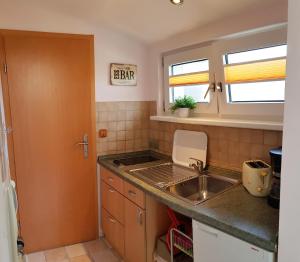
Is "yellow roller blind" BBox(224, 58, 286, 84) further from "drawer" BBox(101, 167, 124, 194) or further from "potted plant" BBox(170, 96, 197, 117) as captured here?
"drawer" BBox(101, 167, 124, 194)

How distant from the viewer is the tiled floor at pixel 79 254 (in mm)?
2385

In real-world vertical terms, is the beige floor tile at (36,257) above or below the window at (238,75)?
below

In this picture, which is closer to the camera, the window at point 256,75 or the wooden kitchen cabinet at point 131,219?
the window at point 256,75

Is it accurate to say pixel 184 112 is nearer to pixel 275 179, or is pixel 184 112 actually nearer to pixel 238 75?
pixel 238 75

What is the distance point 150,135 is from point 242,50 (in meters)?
1.34

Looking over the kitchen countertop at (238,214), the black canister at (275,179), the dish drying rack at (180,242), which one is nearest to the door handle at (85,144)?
A: the kitchen countertop at (238,214)

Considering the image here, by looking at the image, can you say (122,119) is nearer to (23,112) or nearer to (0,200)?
(23,112)

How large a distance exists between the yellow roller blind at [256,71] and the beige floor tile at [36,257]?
2246 millimetres

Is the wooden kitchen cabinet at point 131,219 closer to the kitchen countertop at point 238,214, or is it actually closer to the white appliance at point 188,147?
the kitchen countertop at point 238,214

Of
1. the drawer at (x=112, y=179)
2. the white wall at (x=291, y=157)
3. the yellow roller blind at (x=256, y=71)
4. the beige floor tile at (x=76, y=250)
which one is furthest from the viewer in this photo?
the beige floor tile at (x=76, y=250)

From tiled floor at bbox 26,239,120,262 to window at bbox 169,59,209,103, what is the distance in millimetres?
1588

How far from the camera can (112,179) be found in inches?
92.2

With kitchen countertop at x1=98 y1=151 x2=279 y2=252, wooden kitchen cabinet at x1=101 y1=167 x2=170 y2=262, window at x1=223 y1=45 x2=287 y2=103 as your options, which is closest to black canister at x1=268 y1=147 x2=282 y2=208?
kitchen countertop at x1=98 y1=151 x2=279 y2=252

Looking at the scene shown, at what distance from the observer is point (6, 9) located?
2174mm
